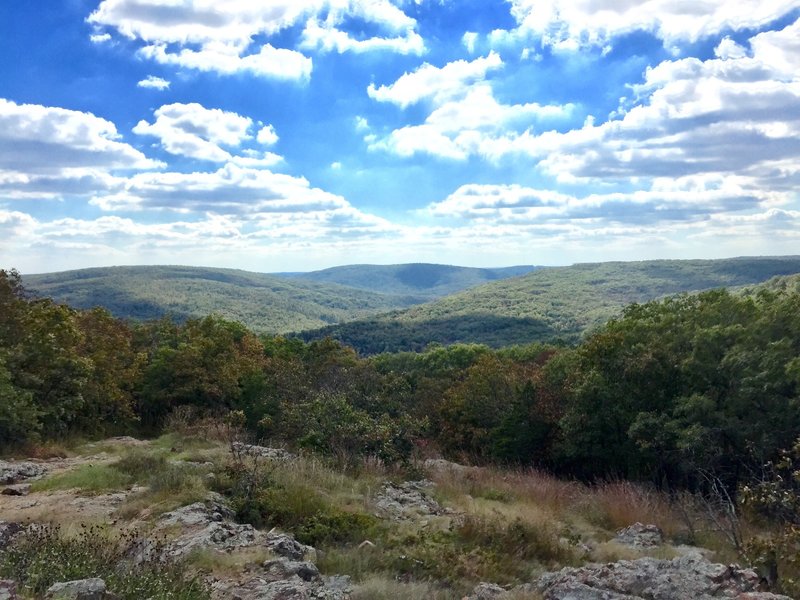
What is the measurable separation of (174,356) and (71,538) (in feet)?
66.7

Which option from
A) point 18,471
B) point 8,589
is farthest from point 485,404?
point 8,589

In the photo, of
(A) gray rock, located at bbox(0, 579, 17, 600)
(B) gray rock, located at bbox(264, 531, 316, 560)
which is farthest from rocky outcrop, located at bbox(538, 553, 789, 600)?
(A) gray rock, located at bbox(0, 579, 17, 600)

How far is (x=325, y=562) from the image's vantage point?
6875 millimetres

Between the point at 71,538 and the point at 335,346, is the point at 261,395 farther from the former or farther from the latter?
the point at 71,538

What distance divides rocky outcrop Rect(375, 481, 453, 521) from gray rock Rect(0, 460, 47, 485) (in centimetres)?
646

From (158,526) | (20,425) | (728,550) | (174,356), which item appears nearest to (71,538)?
(158,526)

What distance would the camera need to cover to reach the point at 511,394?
28.1 m

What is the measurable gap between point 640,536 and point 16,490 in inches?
389

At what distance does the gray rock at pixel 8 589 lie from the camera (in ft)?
14.5

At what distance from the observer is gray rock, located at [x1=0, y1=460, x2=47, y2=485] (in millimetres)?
10703

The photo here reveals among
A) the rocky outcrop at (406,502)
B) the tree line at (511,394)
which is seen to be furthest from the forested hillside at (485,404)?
the rocky outcrop at (406,502)

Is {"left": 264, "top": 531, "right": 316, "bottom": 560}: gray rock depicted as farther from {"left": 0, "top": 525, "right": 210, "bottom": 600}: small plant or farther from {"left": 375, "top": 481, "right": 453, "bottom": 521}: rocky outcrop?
{"left": 375, "top": 481, "right": 453, "bottom": 521}: rocky outcrop

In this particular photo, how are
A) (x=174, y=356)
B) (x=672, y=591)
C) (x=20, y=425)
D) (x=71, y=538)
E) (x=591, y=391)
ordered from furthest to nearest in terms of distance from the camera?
(x=174, y=356) < (x=591, y=391) < (x=20, y=425) < (x=71, y=538) < (x=672, y=591)

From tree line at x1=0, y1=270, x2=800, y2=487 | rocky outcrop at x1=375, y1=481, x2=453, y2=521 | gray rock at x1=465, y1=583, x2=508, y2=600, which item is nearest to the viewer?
gray rock at x1=465, y1=583, x2=508, y2=600
